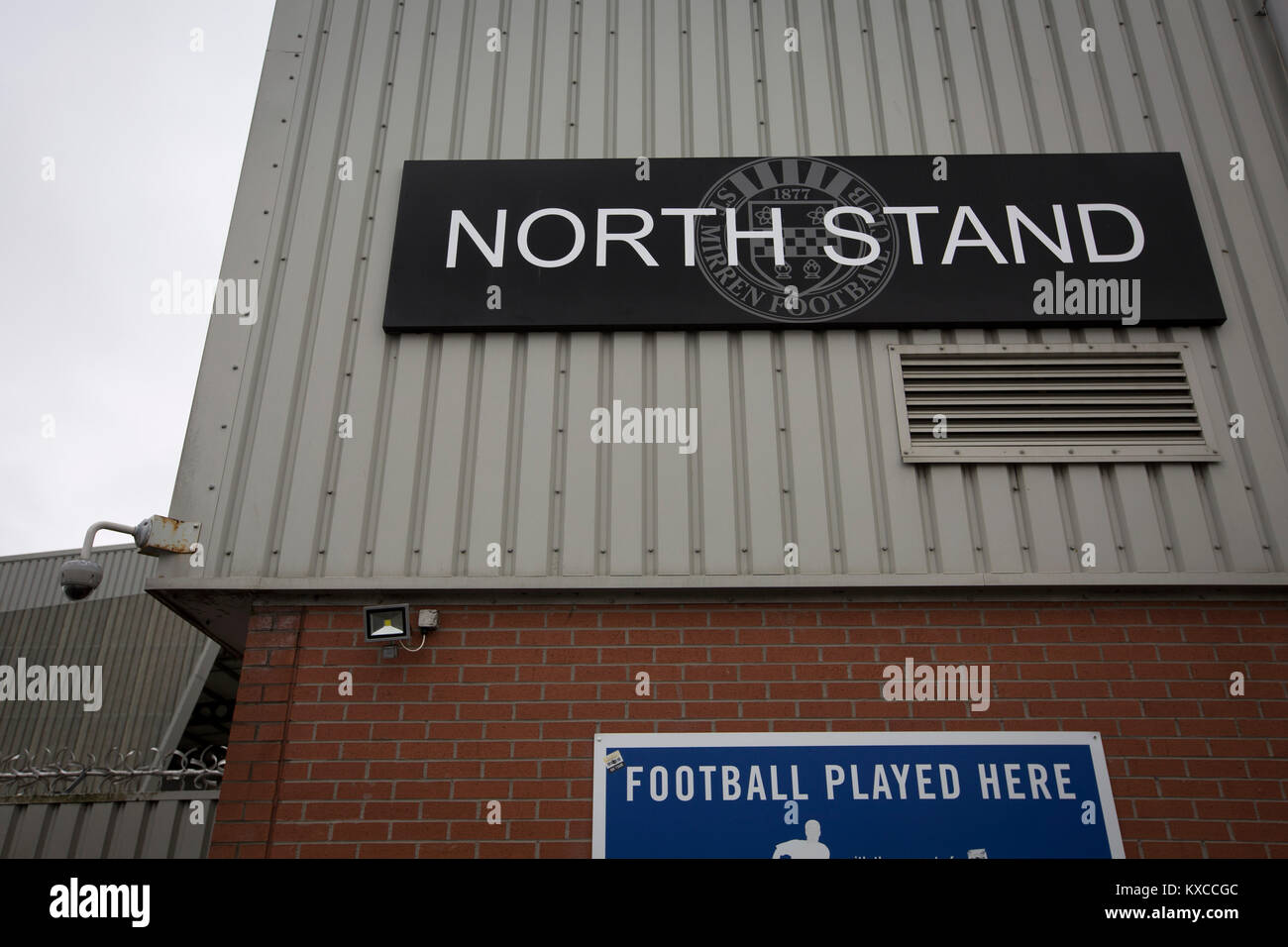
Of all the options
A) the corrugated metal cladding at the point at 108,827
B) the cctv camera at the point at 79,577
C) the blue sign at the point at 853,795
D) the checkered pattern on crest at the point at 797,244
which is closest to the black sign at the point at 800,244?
the checkered pattern on crest at the point at 797,244

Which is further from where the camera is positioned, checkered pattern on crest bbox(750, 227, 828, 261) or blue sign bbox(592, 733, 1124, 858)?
checkered pattern on crest bbox(750, 227, 828, 261)

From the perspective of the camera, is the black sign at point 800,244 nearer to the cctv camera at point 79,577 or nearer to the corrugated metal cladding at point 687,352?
the corrugated metal cladding at point 687,352

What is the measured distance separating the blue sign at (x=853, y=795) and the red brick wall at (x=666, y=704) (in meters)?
0.10

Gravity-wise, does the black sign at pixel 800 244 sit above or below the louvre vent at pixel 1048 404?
above

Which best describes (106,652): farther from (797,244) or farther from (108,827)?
(797,244)

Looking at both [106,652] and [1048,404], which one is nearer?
[1048,404]

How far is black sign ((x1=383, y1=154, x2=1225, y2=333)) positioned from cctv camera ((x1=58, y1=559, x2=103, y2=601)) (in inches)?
82.1

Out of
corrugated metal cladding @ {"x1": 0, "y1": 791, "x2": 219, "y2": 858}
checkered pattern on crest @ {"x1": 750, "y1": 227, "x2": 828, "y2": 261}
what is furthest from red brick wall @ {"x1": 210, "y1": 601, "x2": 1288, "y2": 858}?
checkered pattern on crest @ {"x1": 750, "y1": 227, "x2": 828, "y2": 261}

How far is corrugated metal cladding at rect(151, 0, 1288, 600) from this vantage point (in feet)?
16.1

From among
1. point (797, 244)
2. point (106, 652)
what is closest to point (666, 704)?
point (797, 244)

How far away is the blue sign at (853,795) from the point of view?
13.8 feet

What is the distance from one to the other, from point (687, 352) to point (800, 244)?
1022 millimetres

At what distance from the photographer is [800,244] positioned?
5688 millimetres

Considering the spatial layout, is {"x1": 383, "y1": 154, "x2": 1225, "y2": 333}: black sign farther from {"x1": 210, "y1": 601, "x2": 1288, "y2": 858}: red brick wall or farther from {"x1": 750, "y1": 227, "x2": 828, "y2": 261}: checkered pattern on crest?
{"x1": 210, "y1": 601, "x2": 1288, "y2": 858}: red brick wall
